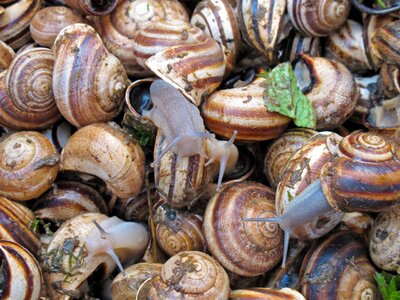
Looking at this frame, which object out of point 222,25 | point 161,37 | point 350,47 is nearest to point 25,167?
point 161,37

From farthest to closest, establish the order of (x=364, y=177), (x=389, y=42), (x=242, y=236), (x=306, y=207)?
(x=389, y=42)
(x=242, y=236)
(x=306, y=207)
(x=364, y=177)

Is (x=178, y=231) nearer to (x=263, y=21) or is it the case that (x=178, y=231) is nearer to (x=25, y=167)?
(x=25, y=167)

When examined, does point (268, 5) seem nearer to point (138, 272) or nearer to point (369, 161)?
A: point (369, 161)

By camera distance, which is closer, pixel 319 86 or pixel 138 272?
pixel 138 272

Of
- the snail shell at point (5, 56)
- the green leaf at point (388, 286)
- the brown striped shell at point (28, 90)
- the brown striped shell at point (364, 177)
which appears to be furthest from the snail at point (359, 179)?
the snail shell at point (5, 56)

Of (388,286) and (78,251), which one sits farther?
(78,251)

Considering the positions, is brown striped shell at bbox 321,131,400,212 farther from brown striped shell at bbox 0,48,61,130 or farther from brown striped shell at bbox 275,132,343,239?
brown striped shell at bbox 0,48,61,130

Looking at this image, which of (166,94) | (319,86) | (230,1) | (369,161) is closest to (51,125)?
(166,94)

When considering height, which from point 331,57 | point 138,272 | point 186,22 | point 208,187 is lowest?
point 138,272
